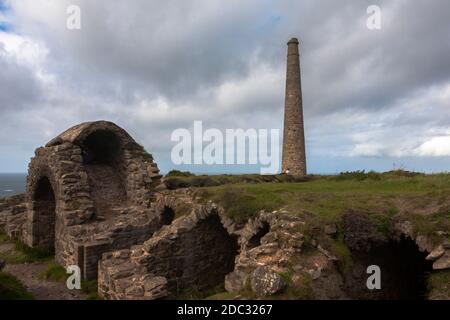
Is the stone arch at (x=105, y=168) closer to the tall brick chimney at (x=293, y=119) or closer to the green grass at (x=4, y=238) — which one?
the green grass at (x=4, y=238)

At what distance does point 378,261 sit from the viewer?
9820 mm

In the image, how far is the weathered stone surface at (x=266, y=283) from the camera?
7.12 metres

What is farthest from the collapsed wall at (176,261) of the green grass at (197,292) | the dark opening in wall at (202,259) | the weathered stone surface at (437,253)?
the weathered stone surface at (437,253)

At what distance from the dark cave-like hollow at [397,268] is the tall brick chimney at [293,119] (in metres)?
18.3

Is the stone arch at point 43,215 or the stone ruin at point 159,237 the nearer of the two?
the stone ruin at point 159,237

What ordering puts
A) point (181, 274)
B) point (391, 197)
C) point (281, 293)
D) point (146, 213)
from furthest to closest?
point (146, 213) < point (181, 274) < point (391, 197) < point (281, 293)

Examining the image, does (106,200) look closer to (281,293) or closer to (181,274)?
(181,274)

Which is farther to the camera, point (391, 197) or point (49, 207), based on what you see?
point (49, 207)

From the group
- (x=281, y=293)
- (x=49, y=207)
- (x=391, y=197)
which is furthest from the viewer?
(x=49, y=207)

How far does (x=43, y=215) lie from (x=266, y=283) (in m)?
14.3

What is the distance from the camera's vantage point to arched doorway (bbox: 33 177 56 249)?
1714 centimetres
